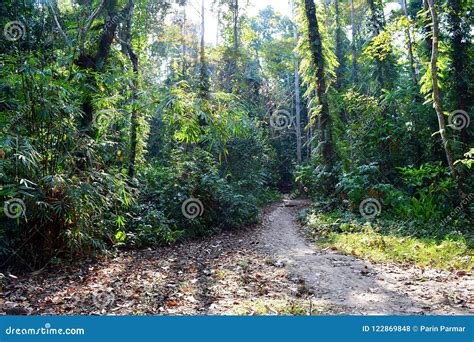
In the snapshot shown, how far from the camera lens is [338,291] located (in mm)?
5059

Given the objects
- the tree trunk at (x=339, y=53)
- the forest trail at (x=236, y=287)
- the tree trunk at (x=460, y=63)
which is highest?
the tree trunk at (x=339, y=53)

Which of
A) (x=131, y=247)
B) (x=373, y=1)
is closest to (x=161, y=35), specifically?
(x=373, y=1)

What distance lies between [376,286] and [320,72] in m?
10.8

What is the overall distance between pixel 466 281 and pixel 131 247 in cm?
676

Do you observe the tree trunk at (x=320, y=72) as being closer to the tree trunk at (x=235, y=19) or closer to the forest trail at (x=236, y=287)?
the forest trail at (x=236, y=287)

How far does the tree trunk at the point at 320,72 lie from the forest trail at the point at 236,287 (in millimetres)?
7384

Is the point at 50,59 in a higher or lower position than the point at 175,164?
higher

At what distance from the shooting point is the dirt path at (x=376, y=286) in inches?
171

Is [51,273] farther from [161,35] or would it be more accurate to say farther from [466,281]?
[161,35]

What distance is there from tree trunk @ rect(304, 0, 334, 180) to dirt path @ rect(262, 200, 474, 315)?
24.2 feet

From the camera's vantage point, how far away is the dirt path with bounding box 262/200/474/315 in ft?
Result: 14.2

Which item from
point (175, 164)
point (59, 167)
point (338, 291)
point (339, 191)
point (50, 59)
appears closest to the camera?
point (338, 291)

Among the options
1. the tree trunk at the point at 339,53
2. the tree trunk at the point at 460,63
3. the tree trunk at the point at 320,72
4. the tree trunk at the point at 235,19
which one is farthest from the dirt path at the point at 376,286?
the tree trunk at the point at 339,53

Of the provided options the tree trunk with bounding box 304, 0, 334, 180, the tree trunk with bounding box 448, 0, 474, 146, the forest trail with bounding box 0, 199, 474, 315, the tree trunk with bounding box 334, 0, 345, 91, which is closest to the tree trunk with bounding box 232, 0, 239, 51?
the tree trunk with bounding box 334, 0, 345, 91
